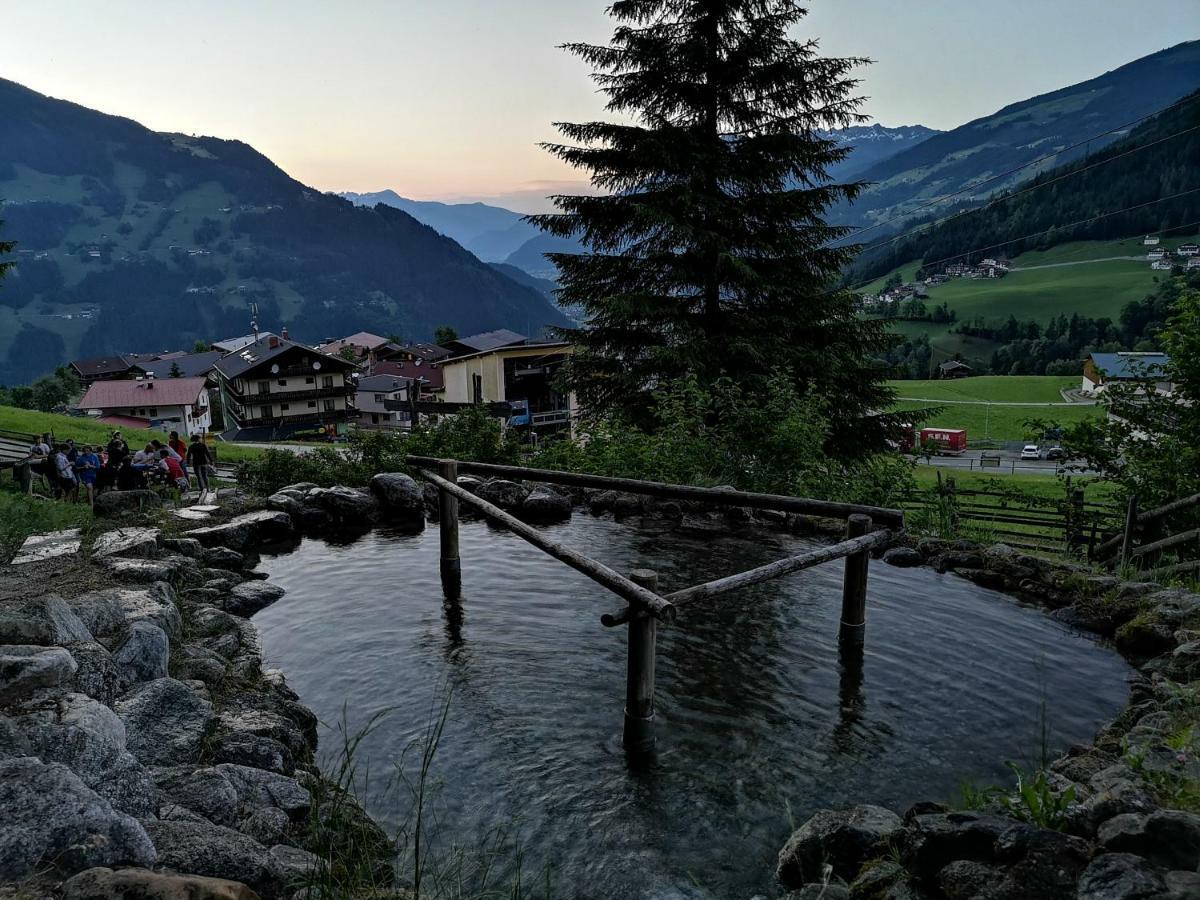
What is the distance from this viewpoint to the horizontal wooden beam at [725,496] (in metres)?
9.28

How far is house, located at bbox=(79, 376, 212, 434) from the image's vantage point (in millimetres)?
89875

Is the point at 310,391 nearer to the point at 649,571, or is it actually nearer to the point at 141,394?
the point at 141,394

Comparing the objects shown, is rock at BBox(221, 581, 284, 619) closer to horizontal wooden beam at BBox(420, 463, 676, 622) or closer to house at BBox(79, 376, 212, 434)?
horizontal wooden beam at BBox(420, 463, 676, 622)

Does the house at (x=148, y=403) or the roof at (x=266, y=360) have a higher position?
the roof at (x=266, y=360)

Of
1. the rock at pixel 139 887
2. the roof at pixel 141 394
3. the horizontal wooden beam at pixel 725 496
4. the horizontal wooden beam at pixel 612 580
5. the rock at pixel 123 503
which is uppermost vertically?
the roof at pixel 141 394

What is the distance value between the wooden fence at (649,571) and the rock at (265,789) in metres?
2.95

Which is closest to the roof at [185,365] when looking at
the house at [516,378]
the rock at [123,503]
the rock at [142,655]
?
the house at [516,378]

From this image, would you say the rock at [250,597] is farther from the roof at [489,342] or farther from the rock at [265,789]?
the roof at [489,342]

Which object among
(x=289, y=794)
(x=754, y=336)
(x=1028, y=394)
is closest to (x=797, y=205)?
(x=754, y=336)

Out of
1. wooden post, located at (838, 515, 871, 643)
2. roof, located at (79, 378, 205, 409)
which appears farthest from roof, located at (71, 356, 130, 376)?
wooden post, located at (838, 515, 871, 643)

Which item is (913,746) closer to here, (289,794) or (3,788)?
(289,794)

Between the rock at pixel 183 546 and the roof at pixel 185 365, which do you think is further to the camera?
the roof at pixel 185 365

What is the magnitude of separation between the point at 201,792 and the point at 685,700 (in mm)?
4932

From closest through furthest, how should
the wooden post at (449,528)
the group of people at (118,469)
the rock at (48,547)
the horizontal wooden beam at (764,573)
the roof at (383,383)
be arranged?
the horizontal wooden beam at (764,573) → the rock at (48,547) → the wooden post at (449,528) → the group of people at (118,469) → the roof at (383,383)
